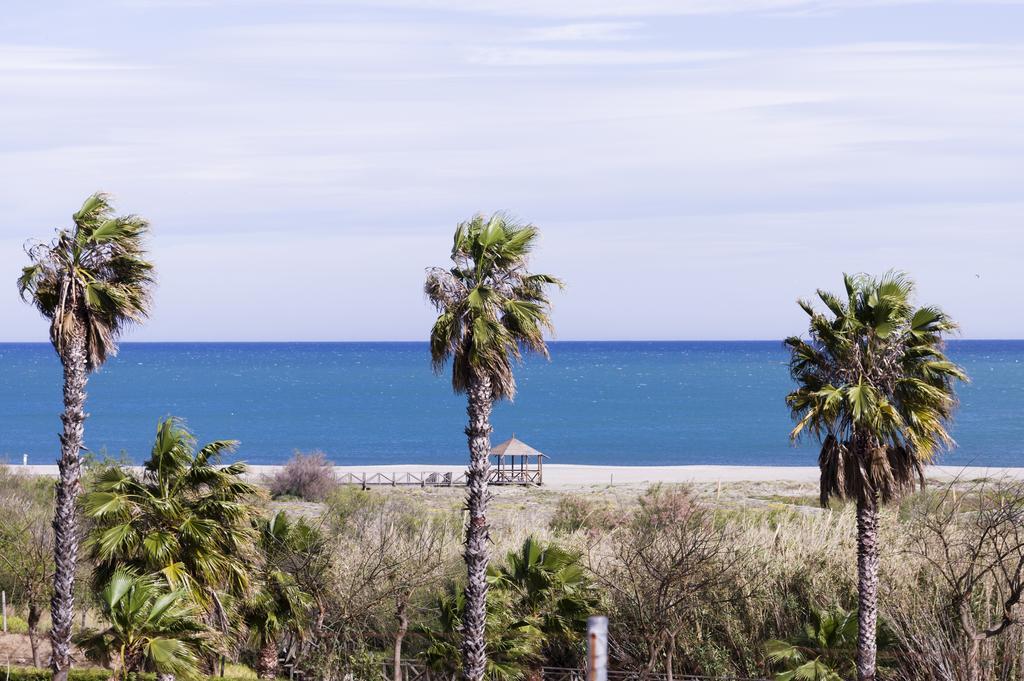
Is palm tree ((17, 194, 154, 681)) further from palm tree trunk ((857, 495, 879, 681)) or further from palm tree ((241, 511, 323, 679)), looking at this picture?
palm tree trunk ((857, 495, 879, 681))

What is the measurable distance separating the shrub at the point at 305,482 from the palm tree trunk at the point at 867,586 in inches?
1597

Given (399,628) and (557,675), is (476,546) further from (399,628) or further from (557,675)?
(557,675)

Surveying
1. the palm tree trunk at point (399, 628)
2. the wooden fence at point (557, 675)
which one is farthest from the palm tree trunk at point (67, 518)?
the wooden fence at point (557, 675)

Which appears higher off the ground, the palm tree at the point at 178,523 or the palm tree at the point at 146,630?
the palm tree at the point at 178,523

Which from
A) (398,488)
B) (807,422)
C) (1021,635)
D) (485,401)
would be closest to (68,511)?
(485,401)

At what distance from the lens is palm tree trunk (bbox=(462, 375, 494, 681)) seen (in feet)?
74.6

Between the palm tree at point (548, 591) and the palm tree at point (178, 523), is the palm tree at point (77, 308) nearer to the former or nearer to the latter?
the palm tree at point (178, 523)

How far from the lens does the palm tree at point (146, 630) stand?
1997 centimetres

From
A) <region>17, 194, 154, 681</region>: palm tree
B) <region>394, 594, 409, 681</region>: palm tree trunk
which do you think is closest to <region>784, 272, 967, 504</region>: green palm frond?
<region>394, 594, 409, 681</region>: palm tree trunk

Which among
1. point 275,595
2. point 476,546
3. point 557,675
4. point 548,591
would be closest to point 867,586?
point 548,591

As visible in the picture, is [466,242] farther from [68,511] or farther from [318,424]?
[318,424]

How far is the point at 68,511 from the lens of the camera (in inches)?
874

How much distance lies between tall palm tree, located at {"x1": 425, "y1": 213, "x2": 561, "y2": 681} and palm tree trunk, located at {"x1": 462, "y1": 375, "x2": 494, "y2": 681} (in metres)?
0.02

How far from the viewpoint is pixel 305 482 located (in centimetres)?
6119
